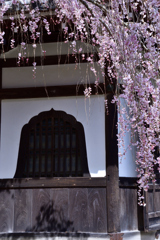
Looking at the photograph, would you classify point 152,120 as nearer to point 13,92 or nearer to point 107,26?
point 107,26

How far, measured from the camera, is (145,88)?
5293 millimetres

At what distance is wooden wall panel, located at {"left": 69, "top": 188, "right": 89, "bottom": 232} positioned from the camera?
6715 mm

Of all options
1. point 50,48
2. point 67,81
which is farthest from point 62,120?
point 50,48

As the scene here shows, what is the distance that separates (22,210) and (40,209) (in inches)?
11.8

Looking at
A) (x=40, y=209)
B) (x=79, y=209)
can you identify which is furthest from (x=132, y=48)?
(x=40, y=209)

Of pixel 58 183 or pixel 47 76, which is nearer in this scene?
pixel 58 183

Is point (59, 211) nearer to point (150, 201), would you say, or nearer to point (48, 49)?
point (150, 201)

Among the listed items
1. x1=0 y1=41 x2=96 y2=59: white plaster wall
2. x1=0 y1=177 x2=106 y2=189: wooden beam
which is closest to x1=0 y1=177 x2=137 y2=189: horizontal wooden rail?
x1=0 y1=177 x2=106 y2=189: wooden beam

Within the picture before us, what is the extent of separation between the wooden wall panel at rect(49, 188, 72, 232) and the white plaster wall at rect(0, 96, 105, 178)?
0.61m

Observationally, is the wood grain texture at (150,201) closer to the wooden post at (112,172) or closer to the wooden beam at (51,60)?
the wooden post at (112,172)

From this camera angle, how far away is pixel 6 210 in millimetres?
6934

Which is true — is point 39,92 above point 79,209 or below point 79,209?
above

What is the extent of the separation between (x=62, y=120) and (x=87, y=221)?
1726 mm

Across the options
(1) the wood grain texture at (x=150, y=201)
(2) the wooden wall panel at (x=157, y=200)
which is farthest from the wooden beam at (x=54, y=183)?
(2) the wooden wall panel at (x=157, y=200)
